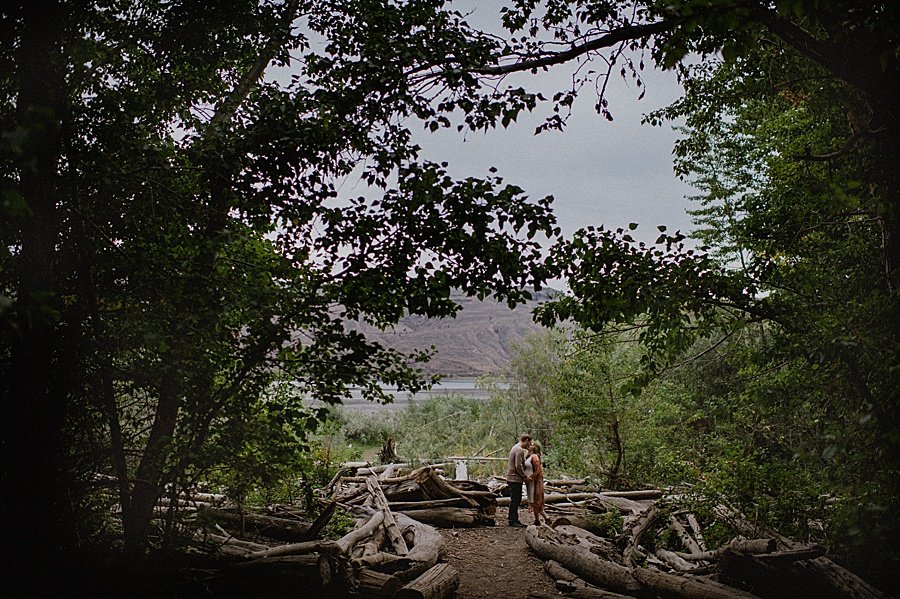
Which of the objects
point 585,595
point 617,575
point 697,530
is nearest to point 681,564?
point 617,575

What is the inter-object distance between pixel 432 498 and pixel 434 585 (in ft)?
18.3

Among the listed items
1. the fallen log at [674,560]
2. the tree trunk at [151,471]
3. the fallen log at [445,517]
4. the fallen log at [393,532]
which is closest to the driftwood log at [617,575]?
the fallen log at [674,560]

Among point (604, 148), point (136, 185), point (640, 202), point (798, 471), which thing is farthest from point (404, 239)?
point (640, 202)

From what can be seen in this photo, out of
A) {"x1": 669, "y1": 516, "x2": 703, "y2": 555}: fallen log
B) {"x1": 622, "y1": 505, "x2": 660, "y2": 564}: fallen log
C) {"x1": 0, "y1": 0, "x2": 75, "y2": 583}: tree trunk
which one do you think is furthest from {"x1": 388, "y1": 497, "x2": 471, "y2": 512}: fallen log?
{"x1": 0, "y1": 0, "x2": 75, "y2": 583}: tree trunk

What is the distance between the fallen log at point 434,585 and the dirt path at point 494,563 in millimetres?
320

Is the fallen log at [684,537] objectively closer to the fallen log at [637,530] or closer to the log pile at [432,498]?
the fallen log at [637,530]

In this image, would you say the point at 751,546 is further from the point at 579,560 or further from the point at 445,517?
the point at 445,517

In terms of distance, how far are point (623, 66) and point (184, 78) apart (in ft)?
14.2

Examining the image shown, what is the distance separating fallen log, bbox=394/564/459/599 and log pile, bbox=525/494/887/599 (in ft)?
3.15

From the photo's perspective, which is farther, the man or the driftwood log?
the man

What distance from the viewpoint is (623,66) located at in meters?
5.33

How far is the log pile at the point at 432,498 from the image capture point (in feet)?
35.2

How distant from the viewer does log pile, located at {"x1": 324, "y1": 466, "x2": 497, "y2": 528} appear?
10727 mm

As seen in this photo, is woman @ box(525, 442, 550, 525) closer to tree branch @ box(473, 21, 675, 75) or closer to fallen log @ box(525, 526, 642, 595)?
fallen log @ box(525, 526, 642, 595)
